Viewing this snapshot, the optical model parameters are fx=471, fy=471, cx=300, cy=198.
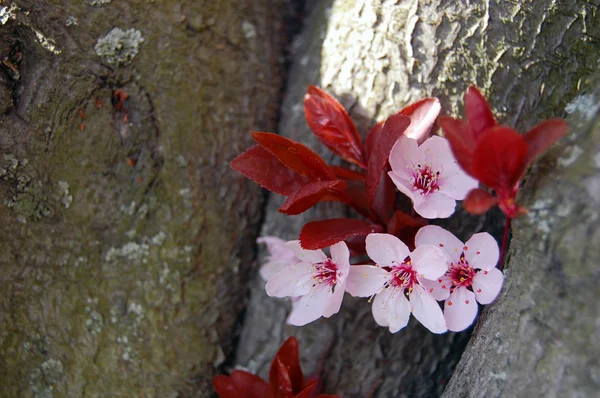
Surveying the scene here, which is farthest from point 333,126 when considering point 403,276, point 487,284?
point 487,284

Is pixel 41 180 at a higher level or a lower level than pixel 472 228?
lower

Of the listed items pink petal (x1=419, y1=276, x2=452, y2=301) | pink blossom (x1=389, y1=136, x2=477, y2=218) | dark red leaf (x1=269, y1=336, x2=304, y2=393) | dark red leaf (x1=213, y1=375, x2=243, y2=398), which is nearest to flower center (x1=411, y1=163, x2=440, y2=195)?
pink blossom (x1=389, y1=136, x2=477, y2=218)

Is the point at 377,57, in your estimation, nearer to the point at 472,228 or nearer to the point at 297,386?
the point at 472,228

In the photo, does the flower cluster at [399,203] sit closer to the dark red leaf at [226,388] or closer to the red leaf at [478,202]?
the red leaf at [478,202]

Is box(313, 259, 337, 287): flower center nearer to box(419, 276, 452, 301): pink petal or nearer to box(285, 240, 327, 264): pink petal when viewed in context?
box(285, 240, 327, 264): pink petal

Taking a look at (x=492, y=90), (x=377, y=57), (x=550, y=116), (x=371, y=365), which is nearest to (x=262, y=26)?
(x=377, y=57)

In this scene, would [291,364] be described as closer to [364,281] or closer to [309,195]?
[364,281]
